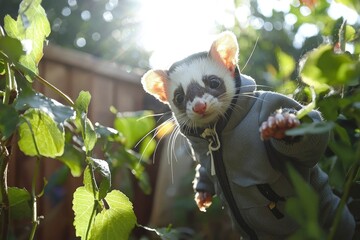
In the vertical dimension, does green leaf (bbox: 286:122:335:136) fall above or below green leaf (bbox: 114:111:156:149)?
above

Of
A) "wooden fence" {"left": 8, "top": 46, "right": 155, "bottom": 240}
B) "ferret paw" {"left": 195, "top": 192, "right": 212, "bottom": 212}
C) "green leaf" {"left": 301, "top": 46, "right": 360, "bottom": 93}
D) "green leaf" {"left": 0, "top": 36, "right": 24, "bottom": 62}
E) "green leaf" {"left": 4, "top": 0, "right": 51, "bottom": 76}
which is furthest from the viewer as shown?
"wooden fence" {"left": 8, "top": 46, "right": 155, "bottom": 240}

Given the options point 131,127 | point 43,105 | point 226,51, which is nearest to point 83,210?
point 43,105

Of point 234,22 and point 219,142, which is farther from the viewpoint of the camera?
point 234,22

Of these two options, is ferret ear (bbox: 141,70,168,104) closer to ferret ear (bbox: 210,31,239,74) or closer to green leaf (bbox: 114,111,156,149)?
ferret ear (bbox: 210,31,239,74)

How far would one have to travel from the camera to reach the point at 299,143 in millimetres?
708

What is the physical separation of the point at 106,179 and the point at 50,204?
4.60ft

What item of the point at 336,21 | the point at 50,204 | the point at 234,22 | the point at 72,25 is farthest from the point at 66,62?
the point at 336,21

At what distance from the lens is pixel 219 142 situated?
2.71 ft

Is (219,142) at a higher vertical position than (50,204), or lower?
higher

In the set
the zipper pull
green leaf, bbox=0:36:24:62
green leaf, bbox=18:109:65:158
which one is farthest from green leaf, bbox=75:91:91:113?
the zipper pull

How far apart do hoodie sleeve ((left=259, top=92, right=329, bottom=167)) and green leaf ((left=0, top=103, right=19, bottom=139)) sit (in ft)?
1.19

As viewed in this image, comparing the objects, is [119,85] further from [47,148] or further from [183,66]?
[47,148]

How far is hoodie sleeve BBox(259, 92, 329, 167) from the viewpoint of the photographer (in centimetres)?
71

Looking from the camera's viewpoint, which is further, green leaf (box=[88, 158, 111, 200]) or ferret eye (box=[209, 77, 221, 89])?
Result: ferret eye (box=[209, 77, 221, 89])
